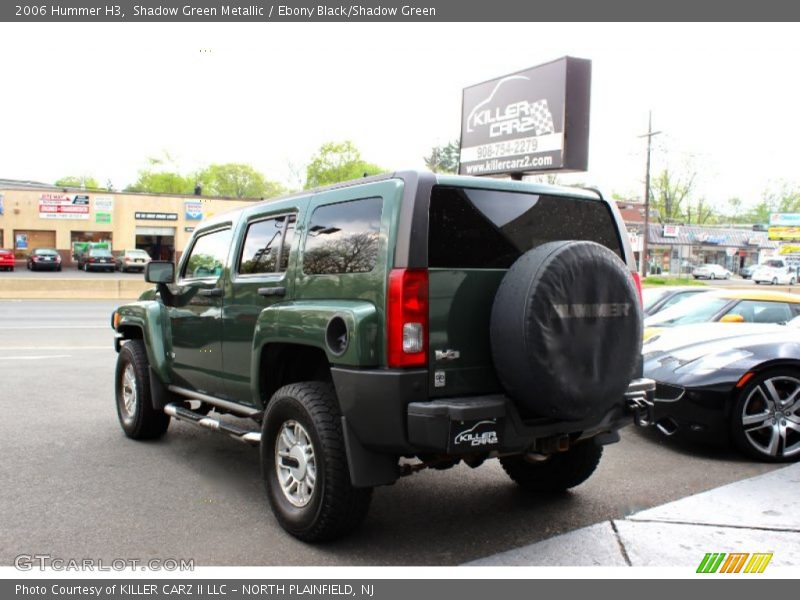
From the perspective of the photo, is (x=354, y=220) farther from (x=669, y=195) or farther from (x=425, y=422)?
(x=669, y=195)

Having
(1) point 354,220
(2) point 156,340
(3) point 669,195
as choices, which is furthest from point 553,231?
(3) point 669,195

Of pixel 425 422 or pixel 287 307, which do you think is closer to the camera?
pixel 425 422

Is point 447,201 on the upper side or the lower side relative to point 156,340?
upper

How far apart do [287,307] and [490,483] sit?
2.09 metres

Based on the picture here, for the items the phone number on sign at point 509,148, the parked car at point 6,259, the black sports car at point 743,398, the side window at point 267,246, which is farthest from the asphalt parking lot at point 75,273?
the black sports car at point 743,398

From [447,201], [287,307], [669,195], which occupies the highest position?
[669,195]

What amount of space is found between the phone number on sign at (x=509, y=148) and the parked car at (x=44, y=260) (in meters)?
28.4

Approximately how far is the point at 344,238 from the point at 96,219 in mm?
50549

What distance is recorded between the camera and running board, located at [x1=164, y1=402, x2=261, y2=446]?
4.40m

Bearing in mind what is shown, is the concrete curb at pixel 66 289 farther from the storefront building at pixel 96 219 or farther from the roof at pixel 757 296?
the roof at pixel 757 296

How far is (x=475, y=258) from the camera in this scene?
3.75 meters

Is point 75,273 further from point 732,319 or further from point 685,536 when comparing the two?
point 685,536

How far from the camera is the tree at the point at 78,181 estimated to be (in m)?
105

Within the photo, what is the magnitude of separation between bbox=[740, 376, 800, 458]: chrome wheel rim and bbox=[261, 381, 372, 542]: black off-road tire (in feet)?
11.2
